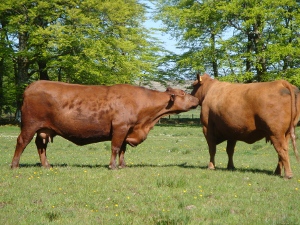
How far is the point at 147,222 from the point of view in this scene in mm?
7293

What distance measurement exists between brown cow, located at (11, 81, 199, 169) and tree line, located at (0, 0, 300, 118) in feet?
104

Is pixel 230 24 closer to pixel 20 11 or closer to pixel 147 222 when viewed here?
pixel 20 11

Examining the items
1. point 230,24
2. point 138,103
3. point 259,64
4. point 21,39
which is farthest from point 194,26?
point 138,103

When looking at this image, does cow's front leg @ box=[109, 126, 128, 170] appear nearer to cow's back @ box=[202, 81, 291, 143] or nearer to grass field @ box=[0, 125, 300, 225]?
grass field @ box=[0, 125, 300, 225]

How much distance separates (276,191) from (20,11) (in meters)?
41.3

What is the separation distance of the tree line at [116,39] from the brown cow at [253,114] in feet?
107

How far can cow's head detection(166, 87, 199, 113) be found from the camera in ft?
45.8

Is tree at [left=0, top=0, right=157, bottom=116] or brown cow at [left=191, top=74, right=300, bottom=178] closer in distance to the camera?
brown cow at [left=191, top=74, right=300, bottom=178]

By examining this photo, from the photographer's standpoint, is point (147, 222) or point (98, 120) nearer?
point (147, 222)

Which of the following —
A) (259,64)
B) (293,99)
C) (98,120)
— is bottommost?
(259,64)

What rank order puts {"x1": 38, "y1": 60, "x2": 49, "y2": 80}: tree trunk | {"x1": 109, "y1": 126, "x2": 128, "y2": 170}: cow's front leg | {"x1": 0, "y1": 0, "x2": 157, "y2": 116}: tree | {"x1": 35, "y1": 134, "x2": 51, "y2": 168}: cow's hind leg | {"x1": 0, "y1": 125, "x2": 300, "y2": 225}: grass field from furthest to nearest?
{"x1": 38, "y1": 60, "x2": 49, "y2": 80}: tree trunk
{"x1": 0, "y1": 0, "x2": 157, "y2": 116}: tree
{"x1": 35, "y1": 134, "x2": 51, "y2": 168}: cow's hind leg
{"x1": 109, "y1": 126, "x2": 128, "y2": 170}: cow's front leg
{"x1": 0, "y1": 125, "x2": 300, "y2": 225}: grass field

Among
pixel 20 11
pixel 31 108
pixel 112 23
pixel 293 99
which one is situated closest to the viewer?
pixel 293 99

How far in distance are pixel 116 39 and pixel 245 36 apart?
45.6 ft

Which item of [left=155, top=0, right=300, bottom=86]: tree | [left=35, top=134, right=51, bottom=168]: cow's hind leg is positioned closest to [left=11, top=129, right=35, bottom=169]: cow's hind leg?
[left=35, top=134, right=51, bottom=168]: cow's hind leg
